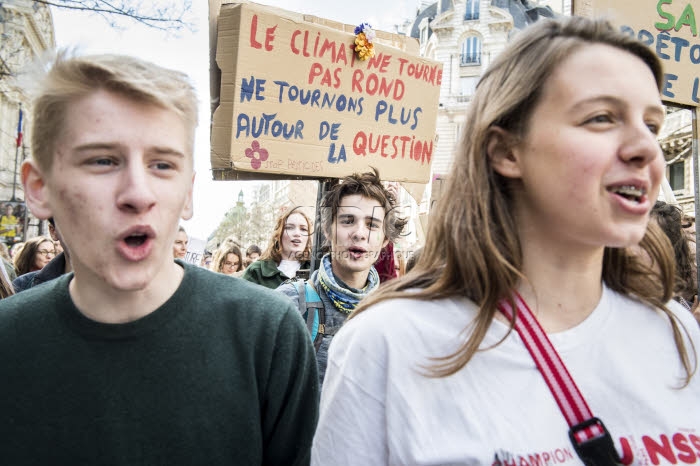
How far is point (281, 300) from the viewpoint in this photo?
1471 millimetres

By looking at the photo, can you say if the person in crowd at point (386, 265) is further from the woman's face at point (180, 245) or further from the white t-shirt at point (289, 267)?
the woman's face at point (180, 245)

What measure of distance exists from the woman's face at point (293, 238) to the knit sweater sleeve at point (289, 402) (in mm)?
3150

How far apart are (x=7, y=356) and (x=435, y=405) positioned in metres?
0.98

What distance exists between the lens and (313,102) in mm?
3469

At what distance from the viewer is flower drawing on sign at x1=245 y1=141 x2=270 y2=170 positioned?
129 inches

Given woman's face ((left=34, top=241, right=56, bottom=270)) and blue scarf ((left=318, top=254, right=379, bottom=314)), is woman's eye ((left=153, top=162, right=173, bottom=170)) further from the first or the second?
woman's face ((left=34, top=241, right=56, bottom=270))

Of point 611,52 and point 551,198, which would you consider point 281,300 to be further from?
point 611,52

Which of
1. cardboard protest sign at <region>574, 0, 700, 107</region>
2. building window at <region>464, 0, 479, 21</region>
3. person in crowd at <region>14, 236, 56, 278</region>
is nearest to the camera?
cardboard protest sign at <region>574, 0, 700, 107</region>

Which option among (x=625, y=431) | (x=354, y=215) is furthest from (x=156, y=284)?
(x=354, y=215)

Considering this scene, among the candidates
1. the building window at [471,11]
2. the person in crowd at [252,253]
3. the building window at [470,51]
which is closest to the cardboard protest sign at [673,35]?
the person in crowd at [252,253]

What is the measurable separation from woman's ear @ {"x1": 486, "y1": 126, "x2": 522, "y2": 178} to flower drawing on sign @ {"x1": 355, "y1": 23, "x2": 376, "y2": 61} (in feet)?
7.96

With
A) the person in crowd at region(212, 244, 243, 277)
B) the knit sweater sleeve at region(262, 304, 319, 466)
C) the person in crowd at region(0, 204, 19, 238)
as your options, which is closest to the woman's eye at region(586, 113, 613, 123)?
the knit sweater sleeve at region(262, 304, 319, 466)

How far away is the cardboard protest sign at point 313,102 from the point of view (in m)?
3.24

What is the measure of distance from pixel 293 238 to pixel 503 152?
3.39 m
